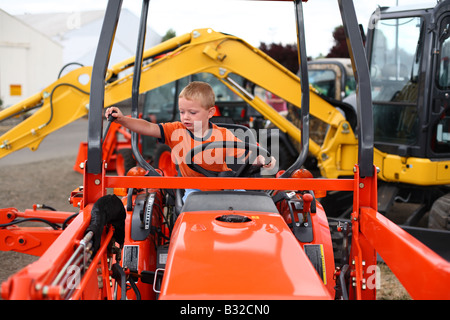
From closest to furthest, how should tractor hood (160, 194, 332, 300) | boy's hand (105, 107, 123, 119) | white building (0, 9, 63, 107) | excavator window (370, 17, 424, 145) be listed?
tractor hood (160, 194, 332, 300) → boy's hand (105, 107, 123, 119) → excavator window (370, 17, 424, 145) → white building (0, 9, 63, 107)

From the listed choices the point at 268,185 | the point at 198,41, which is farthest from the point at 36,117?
the point at 268,185

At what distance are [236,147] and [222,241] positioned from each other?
29.1 inches

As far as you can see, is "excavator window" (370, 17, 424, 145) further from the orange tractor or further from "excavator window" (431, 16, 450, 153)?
the orange tractor

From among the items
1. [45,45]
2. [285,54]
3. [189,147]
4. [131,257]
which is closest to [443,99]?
[189,147]

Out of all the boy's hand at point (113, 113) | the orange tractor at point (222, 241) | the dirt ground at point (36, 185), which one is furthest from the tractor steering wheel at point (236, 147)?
the dirt ground at point (36, 185)

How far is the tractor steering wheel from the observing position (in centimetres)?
238

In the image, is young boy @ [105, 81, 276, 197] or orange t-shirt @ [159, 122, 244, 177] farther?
orange t-shirt @ [159, 122, 244, 177]

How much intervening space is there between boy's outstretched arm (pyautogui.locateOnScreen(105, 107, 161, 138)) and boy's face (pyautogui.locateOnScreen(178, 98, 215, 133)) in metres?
0.16

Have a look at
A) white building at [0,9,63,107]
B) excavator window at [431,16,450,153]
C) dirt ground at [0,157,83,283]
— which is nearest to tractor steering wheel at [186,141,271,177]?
dirt ground at [0,157,83,283]

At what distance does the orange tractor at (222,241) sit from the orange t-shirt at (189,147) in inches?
4.1

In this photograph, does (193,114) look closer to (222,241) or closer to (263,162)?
(263,162)

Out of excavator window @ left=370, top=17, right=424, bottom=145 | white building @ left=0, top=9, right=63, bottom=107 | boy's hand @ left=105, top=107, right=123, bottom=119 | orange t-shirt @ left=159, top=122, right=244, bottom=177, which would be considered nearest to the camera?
boy's hand @ left=105, top=107, right=123, bottom=119

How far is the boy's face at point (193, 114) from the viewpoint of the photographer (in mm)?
2492

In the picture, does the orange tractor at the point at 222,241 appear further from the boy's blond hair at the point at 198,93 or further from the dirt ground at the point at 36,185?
the dirt ground at the point at 36,185
